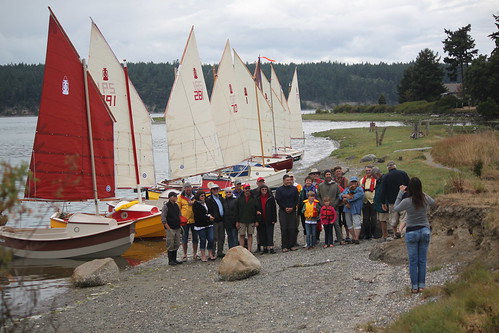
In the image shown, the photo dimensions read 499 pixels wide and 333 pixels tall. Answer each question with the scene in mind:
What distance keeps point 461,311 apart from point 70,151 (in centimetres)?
1559

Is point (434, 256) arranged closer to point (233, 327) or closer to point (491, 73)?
point (233, 327)

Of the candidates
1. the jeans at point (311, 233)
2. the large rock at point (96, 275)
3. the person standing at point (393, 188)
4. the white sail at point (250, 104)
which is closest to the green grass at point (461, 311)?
the person standing at point (393, 188)

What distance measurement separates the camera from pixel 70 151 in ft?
67.5

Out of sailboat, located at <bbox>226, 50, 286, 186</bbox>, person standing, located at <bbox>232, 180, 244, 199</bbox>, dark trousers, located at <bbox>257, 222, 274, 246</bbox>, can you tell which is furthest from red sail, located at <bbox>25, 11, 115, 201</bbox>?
sailboat, located at <bbox>226, 50, 286, 186</bbox>

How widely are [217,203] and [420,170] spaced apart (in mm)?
12742

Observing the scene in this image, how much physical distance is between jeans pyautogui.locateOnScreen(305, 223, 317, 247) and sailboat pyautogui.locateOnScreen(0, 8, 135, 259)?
23.4ft

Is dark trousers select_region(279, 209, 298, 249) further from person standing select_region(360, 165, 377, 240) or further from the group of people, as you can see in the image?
person standing select_region(360, 165, 377, 240)

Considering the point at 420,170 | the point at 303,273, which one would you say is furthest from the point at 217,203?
the point at 420,170

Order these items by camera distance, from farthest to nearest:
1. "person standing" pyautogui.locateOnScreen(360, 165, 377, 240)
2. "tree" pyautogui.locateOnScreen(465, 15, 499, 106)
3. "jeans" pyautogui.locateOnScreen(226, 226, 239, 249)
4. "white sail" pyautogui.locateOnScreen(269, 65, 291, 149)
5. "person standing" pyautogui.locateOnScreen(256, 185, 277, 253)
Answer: "tree" pyautogui.locateOnScreen(465, 15, 499, 106)
"white sail" pyautogui.locateOnScreen(269, 65, 291, 149)
"jeans" pyautogui.locateOnScreen(226, 226, 239, 249)
"person standing" pyautogui.locateOnScreen(256, 185, 277, 253)
"person standing" pyautogui.locateOnScreen(360, 165, 377, 240)

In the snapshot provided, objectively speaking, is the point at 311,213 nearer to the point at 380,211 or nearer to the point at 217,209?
the point at 380,211

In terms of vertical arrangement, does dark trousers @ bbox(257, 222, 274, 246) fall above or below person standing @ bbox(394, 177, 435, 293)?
below

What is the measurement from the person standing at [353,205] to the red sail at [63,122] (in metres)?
9.25

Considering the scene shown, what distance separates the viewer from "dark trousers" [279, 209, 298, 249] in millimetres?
16094

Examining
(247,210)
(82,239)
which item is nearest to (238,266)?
(247,210)
